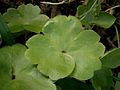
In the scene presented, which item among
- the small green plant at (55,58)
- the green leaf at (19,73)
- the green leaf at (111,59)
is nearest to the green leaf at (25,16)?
the small green plant at (55,58)

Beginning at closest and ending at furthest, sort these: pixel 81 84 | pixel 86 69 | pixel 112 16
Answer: pixel 86 69, pixel 81 84, pixel 112 16

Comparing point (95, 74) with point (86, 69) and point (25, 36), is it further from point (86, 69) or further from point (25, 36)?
point (25, 36)

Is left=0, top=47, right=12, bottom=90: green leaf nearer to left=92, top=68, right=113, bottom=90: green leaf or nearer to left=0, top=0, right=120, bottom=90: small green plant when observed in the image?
left=0, top=0, right=120, bottom=90: small green plant

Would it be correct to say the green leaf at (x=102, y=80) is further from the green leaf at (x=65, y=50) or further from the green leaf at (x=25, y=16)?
the green leaf at (x=25, y=16)

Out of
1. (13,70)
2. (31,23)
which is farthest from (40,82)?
(31,23)

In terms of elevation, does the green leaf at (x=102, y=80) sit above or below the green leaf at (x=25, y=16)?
below

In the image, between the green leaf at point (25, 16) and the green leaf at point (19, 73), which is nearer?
the green leaf at point (19, 73)

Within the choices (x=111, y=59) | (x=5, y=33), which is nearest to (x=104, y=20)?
(x=111, y=59)
